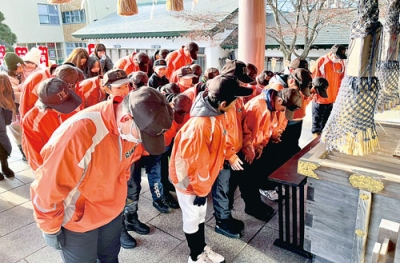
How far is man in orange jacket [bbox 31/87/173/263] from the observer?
5.32 ft

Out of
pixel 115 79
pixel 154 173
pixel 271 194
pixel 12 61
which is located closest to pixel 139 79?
pixel 115 79

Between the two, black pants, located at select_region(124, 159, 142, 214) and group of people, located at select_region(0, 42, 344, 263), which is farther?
black pants, located at select_region(124, 159, 142, 214)

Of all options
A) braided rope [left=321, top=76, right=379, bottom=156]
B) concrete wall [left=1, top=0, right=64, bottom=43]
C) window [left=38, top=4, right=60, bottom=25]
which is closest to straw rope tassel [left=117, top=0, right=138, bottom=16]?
braided rope [left=321, top=76, right=379, bottom=156]

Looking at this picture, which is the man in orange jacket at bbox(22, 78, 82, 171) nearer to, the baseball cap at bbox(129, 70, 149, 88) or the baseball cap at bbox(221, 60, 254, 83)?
the baseball cap at bbox(129, 70, 149, 88)

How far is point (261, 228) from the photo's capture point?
338 cm

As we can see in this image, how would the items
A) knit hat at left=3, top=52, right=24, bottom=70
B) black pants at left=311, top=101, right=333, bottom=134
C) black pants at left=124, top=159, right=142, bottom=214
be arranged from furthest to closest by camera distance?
1. black pants at left=311, top=101, right=333, bottom=134
2. knit hat at left=3, top=52, right=24, bottom=70
3. black pants at left=124, top=159, right=142, bottom=214

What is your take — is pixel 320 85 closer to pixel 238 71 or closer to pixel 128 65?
pixel 238 71

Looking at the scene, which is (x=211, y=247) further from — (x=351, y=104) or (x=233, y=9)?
(x=233, y=9)

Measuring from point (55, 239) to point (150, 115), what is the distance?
97 centimetres

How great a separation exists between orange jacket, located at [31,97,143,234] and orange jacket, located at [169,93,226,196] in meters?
0.52

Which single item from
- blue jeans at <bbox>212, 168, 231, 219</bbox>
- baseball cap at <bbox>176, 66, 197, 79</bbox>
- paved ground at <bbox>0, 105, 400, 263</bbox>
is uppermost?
baseball cap at <bbox>176, 66, 197, 79</bbox>

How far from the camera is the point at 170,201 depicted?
153 inches

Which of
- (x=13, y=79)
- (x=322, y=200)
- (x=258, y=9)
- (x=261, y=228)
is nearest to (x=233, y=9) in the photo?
(x=258, y=9)

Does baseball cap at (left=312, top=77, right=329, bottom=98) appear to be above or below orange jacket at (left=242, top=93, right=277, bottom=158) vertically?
above
